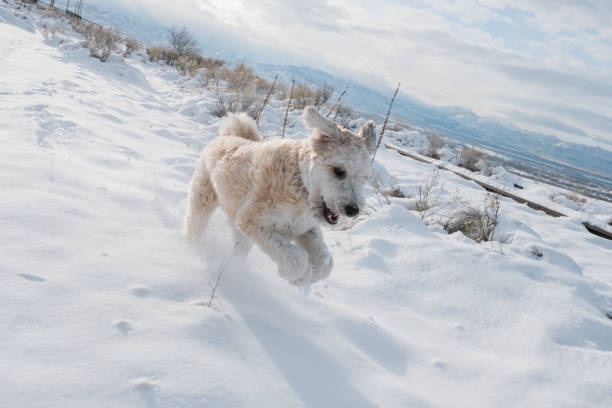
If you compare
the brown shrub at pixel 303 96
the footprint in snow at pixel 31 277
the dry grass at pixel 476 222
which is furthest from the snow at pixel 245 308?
the brown shrub at pixel 303 96

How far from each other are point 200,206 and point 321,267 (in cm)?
164

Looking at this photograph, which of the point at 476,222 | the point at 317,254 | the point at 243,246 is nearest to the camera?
the point at 317,254

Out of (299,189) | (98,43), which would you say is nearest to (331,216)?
(299,189)

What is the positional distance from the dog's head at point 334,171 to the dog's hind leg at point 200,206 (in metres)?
1.40

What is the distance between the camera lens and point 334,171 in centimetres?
266

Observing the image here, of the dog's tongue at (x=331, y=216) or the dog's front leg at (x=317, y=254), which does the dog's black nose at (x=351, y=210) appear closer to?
the dog's tongue at (x=331, y=216)

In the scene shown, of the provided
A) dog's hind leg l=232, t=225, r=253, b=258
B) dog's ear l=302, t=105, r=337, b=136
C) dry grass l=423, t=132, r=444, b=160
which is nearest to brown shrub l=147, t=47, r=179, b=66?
dry grass l=423, t=132, r=444, b=160

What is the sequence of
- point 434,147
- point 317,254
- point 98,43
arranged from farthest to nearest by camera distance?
point 434,147
point 98,43
point 317,254

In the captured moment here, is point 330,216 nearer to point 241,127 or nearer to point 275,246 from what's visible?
point 275,246

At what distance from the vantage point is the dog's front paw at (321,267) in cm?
272

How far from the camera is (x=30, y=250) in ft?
7.24

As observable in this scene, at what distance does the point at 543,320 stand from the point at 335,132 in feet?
8.61

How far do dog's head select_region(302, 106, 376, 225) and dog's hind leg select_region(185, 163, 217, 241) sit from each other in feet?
4.61

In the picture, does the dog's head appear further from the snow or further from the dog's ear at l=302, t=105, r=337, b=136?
the snow
